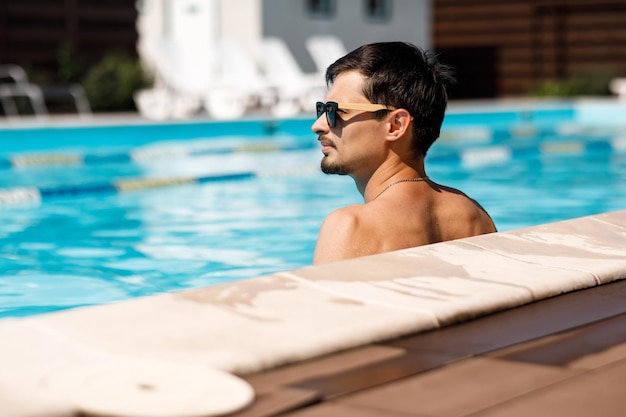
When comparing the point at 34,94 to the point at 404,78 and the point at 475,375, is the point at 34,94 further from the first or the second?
the point at 475,375

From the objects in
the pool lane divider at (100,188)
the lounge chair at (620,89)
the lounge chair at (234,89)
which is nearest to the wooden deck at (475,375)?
the pool lane divider at (100,188)

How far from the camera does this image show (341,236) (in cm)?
290

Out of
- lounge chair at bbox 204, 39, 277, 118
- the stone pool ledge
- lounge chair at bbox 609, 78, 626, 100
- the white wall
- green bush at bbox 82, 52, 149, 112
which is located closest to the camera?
the stone pool ledge

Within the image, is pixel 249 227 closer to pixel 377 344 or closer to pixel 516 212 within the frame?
pixel 516 212

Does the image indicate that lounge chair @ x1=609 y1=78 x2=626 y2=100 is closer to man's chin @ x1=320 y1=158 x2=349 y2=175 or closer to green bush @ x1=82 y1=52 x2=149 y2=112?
green bush @ x1=82 y1=52 x2=149 y2=112

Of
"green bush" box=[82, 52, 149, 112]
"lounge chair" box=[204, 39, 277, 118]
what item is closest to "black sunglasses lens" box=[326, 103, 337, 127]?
"lounge chair" box=[204, 39, 277, 118]

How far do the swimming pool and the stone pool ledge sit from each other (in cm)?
273

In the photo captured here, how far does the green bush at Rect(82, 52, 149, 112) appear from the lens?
16.0 meters

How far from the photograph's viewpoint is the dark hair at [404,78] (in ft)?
9.83

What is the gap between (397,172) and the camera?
3094 mm

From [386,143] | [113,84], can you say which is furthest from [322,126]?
[113,84]

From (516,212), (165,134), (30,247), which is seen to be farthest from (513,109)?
(30,247)

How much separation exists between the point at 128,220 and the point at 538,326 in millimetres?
5604

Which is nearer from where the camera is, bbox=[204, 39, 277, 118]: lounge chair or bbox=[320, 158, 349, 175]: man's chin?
bbox=[320, 158, 349, 175]: man's chin
